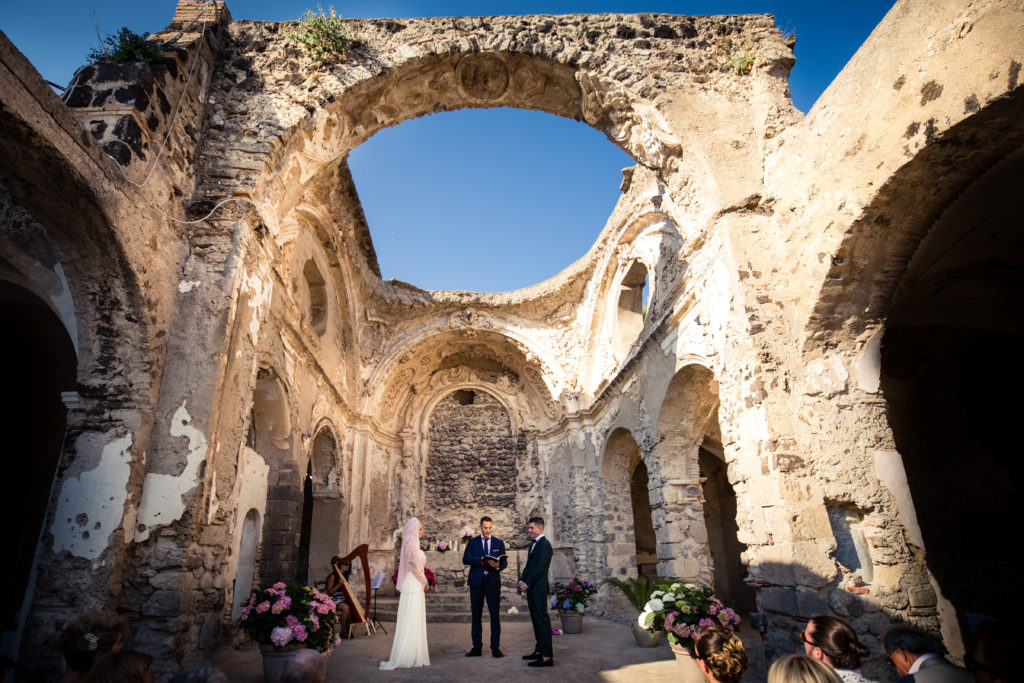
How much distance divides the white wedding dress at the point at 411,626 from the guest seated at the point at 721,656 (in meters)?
3.72

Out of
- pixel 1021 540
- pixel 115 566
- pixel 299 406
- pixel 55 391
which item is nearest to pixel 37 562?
pixel 115 566

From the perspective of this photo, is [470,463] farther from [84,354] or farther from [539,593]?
[84,354]

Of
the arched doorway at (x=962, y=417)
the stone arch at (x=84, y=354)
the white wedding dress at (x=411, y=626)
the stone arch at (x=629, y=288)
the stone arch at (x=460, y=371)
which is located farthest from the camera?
the stone arch at (x=460, y=371)

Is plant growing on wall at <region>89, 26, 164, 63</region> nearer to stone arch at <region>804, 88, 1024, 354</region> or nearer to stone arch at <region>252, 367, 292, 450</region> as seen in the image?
stone arch at <region>252, 367, 292, 450</region>

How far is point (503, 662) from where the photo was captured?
5535 millimetres

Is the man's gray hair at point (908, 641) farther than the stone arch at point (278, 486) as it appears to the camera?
No

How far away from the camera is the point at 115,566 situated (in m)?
4.21

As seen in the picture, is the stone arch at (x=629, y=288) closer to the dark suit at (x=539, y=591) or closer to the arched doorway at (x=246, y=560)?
the dark suit at (x=539, y=591)

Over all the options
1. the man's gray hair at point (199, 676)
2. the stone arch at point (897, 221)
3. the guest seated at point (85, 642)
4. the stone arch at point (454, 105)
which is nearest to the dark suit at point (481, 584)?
the guest seated at point (85, 642)

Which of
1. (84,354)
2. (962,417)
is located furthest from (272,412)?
(962,417)

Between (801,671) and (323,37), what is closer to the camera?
(801,671)

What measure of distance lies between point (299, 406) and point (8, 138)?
202 inches

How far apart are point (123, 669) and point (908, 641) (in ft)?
12.0

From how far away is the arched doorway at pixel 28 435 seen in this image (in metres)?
7.82
